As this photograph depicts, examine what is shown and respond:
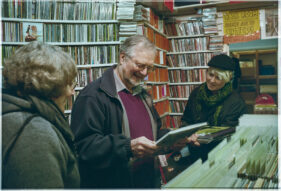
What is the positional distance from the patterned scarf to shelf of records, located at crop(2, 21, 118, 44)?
1.30m

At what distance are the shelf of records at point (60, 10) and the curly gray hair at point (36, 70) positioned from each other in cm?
186

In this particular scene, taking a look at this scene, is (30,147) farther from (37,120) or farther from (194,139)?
(194,139)

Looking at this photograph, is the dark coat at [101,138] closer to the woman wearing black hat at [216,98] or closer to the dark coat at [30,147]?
the dark coat at [30,147]

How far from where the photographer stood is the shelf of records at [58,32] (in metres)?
2.24

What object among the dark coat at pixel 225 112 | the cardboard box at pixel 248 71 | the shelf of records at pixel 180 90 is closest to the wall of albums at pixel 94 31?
the shelf of records at pixel 180 90

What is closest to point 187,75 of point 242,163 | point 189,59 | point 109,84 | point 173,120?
point 189,59

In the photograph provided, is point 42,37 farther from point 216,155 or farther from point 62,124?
point 216,155

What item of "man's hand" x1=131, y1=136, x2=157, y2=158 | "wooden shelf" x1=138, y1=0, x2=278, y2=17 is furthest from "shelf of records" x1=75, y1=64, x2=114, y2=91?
"man's hand" x1=131, y1=136, x2=157, y2=158

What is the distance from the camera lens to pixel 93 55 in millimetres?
2600

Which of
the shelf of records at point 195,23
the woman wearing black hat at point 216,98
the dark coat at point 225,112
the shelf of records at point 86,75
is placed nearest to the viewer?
the dark coat at point 225,112

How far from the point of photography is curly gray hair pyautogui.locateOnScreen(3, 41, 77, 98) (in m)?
0.67

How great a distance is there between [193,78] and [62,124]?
3.17 m

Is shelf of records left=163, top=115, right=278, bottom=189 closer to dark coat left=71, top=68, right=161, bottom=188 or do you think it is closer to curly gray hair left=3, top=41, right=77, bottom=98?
dark coat left=71, top=68, right=161, bottom=188

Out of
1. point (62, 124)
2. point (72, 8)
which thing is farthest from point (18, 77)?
point (72, 8)
